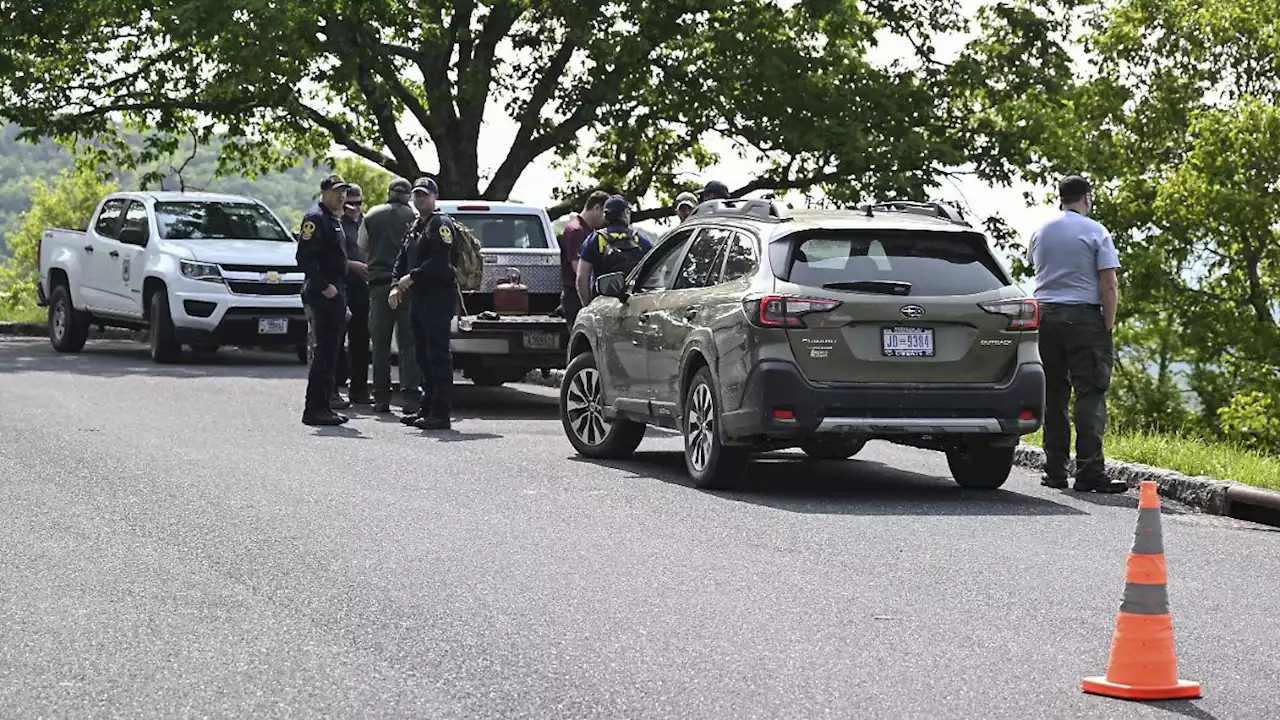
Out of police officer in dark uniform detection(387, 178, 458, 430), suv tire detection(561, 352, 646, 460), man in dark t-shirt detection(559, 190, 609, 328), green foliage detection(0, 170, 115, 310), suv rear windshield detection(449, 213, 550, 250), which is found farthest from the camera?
green foliage detection(0, 170, 115, 310)

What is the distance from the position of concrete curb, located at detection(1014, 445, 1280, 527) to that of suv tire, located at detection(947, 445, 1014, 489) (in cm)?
91

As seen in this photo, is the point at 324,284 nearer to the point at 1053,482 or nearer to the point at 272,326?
the point at 1053,482

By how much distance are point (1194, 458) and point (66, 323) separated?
52.8 ft

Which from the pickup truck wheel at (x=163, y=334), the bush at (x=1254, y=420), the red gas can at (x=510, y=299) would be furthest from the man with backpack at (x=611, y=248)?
the bush at (x=1254, y=420)

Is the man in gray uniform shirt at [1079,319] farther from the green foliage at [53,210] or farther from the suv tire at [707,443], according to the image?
the green foliage at [53,210]

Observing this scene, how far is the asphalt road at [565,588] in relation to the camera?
616 cm

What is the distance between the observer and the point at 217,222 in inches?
929

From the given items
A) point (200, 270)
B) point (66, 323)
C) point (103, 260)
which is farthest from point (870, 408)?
point (66, 323)

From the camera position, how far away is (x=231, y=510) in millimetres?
10148

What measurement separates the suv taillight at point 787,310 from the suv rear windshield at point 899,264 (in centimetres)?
17

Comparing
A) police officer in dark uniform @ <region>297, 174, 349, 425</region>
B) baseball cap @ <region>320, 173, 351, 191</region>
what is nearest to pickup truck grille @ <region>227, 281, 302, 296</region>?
police officer in dark uniform @ <region>297, 174, 349, 425</region>

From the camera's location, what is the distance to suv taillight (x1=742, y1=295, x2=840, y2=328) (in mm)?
11133

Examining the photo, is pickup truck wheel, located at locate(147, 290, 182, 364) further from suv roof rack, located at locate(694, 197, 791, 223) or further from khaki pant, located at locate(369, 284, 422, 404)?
suv roof rack, located at locate(694, 197, 791, 223)

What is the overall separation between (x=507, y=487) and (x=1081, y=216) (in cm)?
381
